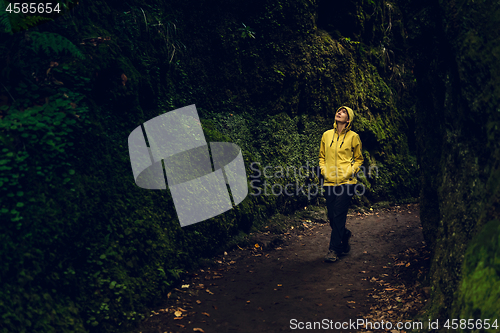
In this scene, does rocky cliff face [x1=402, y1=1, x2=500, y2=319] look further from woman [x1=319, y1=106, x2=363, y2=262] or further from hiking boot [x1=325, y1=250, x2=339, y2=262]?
hiking boot [x1=325, y1=250, x2=339, y2=262]

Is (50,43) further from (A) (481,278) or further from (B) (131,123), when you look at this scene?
(A) (481,278)

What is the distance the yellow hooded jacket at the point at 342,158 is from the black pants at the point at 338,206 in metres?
0.11

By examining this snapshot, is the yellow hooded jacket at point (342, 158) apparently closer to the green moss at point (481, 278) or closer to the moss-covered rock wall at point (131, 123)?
the moss-covered rock wall at point (131, 123)

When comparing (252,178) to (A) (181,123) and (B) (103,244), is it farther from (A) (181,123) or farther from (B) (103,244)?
(B) (103,244)

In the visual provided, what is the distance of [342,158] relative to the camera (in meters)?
5.82

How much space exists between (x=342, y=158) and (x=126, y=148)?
362cm

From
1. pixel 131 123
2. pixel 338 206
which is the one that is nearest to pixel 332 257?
pixel 338 206

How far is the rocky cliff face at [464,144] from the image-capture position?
3055mm

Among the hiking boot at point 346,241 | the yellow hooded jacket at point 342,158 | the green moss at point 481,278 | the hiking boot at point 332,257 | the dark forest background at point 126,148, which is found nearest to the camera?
the green moss at point 481,278

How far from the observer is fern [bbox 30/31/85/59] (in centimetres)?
464

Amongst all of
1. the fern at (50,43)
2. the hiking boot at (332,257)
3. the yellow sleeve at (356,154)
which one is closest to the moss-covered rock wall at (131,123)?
the fern at (50,43)

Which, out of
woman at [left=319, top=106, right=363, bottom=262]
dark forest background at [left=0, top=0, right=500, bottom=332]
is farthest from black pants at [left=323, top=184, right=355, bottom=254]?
dark forest background at [left=0, top=0, right=500, bottom=332]

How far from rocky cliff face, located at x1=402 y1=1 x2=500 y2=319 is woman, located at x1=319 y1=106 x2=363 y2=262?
132cm

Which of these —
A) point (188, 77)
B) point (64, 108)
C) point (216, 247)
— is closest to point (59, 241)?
point (64, 108)
